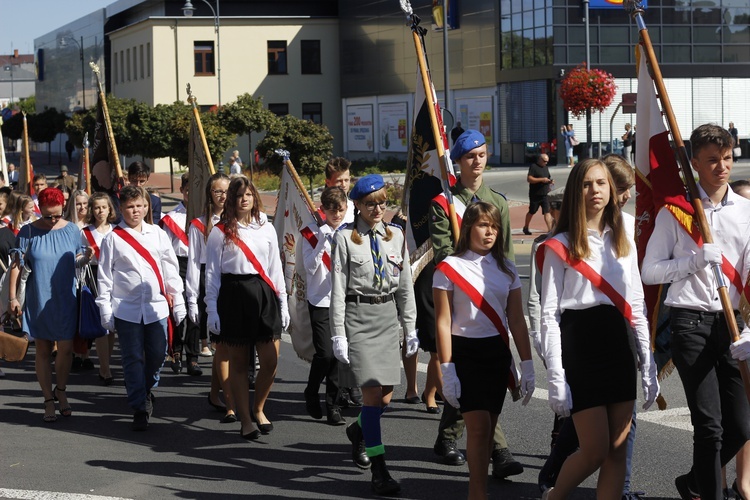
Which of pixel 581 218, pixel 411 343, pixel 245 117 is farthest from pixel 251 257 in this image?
pixel 245 117

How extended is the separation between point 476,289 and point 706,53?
44643mm

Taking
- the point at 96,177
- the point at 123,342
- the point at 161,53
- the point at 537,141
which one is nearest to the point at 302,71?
the point at 161,53

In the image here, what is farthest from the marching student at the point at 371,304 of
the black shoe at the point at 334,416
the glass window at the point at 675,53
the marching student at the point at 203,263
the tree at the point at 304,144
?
the glass window at the point at 675,53

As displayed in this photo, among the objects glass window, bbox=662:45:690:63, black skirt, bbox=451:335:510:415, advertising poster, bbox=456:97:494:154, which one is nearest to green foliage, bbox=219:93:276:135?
advertising poster, bbox=456:97:494:154

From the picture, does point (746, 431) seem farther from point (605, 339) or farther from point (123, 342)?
point (123, 342)

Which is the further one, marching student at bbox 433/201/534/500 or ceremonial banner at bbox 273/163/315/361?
ceremonial banner at bbox 273/163/315/361

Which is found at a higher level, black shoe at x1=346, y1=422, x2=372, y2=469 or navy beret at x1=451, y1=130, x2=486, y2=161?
navy beret at x1=451, y1=130, x2=486, y2=161

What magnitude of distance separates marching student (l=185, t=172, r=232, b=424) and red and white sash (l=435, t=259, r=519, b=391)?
3.08 meters

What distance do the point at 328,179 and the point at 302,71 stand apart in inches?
2230

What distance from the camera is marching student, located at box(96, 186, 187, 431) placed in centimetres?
828

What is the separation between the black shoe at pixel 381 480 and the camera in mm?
6367

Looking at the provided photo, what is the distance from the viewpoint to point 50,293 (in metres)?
8.76

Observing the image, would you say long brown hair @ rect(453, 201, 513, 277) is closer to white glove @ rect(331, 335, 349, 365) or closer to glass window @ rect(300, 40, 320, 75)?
white glove @ rect(331, 335, 349, 365)

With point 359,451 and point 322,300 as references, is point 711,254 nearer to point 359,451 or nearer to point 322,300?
point 359,451
